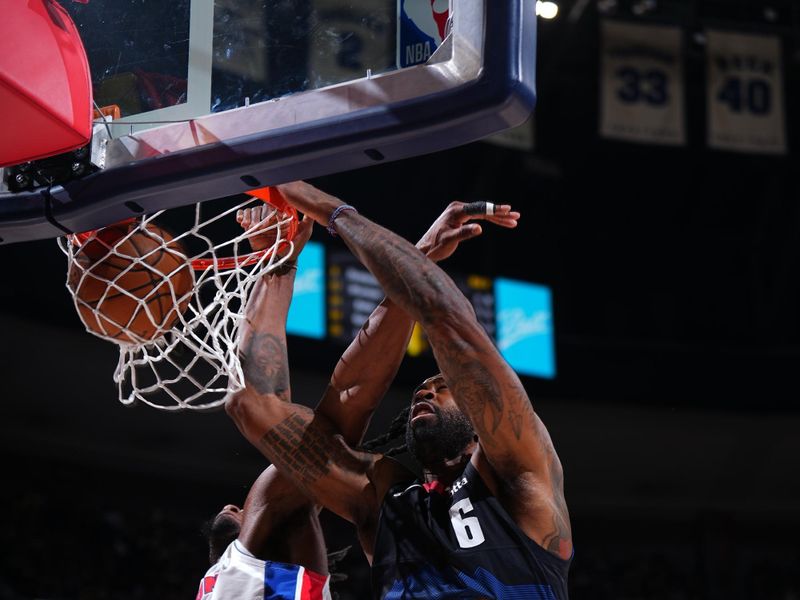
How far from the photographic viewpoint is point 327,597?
2.60m

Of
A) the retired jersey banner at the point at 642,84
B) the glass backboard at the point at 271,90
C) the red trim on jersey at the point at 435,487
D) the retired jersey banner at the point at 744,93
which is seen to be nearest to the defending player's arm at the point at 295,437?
the red trim on jersey at the point at 435,487

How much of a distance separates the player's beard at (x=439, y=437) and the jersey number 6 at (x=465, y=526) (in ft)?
0.52

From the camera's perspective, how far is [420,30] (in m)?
2.03

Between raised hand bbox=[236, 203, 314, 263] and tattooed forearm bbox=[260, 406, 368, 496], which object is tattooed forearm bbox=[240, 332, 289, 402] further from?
raised hand bbox=[236, 203, 314, 263]

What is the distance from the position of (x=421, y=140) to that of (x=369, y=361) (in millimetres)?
836

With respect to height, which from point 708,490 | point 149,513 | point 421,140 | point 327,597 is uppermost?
point 421,140

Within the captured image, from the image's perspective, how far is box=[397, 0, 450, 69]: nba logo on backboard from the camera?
6.56 feet

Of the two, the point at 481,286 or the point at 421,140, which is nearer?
the point at 421,140

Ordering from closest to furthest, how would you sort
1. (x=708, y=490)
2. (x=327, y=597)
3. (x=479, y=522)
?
1. (x=479, y=522)
2. (x=327, y=597)
3. (x=708, y=490)

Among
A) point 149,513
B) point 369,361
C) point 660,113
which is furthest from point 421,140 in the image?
point 149,513

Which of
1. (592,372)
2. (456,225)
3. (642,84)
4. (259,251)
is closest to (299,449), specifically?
(259,251)

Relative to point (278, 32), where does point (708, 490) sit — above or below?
below

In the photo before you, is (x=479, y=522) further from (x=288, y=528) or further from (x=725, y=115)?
(x=725, y=115)

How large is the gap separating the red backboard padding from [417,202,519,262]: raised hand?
820 mm
